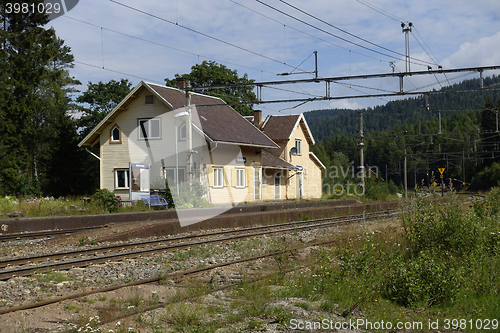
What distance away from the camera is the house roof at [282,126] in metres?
40.7

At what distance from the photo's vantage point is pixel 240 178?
109 feet

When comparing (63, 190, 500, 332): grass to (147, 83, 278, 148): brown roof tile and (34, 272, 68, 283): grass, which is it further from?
(147, 83, 278, 148): brown roof tile

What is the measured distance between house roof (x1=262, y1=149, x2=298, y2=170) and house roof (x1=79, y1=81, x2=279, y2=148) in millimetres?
1568

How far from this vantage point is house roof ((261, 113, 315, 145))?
133 ft

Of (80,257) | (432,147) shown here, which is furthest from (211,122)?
(432,147)

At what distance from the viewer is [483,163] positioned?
295 feet

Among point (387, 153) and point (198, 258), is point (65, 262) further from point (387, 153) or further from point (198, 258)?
point (387, 153)

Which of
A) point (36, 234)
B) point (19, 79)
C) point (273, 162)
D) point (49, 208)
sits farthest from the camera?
point (273, 162)

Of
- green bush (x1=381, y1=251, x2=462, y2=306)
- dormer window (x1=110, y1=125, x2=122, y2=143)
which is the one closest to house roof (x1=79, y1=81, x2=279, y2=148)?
dormer window (x1=110, y1=125, x2=122, y2=143)

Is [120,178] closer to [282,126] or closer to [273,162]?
[273,162]

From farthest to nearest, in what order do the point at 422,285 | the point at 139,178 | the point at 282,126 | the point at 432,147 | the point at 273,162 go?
the point at 432,147, the point at 282,126, the point at 273,162, the point at 139,178, the point at 422,285

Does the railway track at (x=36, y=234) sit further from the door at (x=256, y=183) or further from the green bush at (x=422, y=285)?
the door at (x=256, y=183)

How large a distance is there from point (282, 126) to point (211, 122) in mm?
11496

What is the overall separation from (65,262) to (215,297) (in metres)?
4.29
